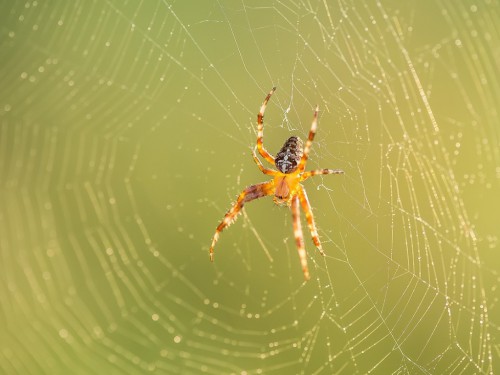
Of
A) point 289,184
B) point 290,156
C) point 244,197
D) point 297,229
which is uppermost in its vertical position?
point 290,156

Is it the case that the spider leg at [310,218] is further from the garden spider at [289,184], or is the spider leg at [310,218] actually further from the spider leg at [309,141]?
the spider leg at [309,141]

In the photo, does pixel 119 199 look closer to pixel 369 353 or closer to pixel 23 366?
pixel 23 366

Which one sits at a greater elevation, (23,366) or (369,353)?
(369,353)

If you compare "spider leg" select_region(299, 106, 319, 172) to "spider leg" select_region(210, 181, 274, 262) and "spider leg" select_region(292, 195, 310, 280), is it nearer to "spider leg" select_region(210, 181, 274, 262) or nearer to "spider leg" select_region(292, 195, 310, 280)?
"spider leg" select_region(292, 195, 310, 280)

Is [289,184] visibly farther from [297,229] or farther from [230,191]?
[230,191]

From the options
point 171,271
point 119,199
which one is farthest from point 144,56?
point 171,271

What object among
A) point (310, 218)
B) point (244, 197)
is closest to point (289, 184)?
point (310, 218)
